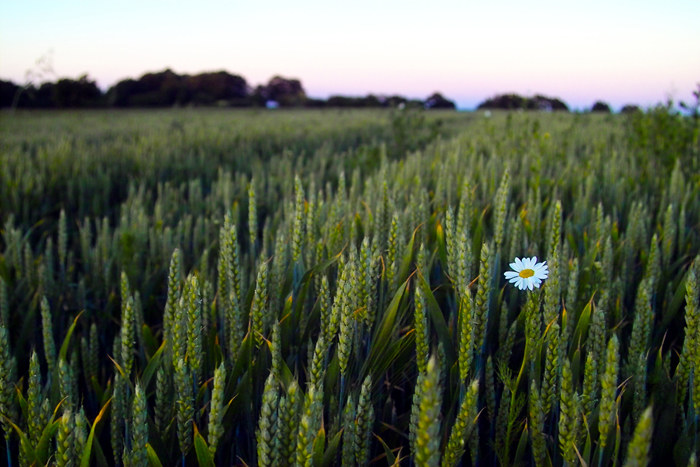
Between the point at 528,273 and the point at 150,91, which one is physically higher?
the point at 150,91

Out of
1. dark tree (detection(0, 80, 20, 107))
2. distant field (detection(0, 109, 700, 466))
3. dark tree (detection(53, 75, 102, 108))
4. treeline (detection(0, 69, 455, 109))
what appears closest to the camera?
distant field (detection(0, 109, 700, 466))

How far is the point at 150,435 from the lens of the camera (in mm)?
1014

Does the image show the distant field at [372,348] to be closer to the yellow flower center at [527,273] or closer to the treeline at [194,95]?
the yellow flower center at [527,273]

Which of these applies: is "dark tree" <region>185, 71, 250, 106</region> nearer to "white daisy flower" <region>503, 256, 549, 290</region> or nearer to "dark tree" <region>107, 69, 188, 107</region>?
"dark tree" <region>107, 69, 188, 107</region>

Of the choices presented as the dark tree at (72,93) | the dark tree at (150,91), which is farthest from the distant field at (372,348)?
the dark tree at (150,91)

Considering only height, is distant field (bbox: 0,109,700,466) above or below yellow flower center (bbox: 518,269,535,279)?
below

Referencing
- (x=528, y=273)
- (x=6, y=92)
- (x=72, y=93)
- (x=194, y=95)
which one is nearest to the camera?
(x=528, y=273)

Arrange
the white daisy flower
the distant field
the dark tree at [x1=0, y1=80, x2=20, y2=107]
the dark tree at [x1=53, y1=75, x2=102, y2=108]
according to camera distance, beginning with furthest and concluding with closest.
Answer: the dark tree at [x1=53, y1=75, x2=102, y2=108]
the dark tree at [x1=0, y1=80, x2=20, y2=107]
the white daisy flower
the distant field

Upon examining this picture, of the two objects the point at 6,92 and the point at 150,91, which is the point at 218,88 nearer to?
the point at 150,91

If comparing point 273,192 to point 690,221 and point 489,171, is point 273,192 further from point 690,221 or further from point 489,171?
point 690,221

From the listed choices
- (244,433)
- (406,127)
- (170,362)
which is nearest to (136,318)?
(170,362)

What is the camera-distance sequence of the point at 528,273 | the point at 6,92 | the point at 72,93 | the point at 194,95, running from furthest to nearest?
the point at 194,95, the point at 72,93, the point at 6,92, the point at 528,273

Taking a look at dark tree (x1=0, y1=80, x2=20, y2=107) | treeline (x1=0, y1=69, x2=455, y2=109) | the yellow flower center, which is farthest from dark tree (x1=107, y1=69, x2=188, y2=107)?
the yellow flower center

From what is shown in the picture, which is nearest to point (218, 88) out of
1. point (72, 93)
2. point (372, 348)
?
point (72, 93)
